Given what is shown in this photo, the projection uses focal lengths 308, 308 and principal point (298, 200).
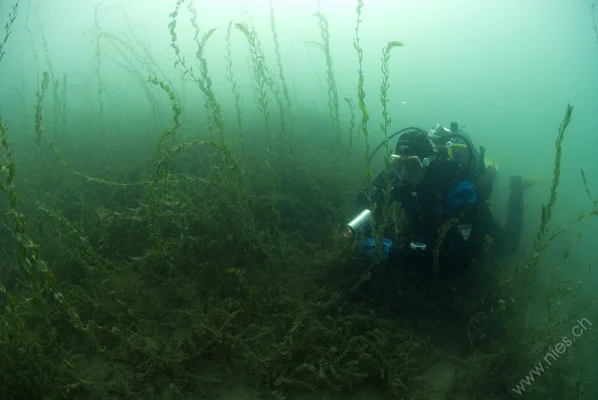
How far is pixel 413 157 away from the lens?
3465 mm

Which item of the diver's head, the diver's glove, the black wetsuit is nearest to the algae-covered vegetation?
the diver's glove

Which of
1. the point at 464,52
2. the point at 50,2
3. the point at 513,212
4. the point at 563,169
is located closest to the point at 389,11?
the point at 464,52

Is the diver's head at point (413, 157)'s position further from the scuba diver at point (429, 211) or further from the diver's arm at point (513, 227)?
the diver's arm at point (513, 227)

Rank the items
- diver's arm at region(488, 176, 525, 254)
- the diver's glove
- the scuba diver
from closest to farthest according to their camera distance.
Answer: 1. the scuba diver
2. the diver's glove
3. diver's arm at region(488, 176, 525, 254)

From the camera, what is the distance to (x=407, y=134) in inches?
151

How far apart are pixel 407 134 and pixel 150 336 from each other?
11.7 ft

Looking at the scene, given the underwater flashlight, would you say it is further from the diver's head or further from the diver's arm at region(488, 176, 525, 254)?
the diver's arm at region(488, 176, 525, 254)

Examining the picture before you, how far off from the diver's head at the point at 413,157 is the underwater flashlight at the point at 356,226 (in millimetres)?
611

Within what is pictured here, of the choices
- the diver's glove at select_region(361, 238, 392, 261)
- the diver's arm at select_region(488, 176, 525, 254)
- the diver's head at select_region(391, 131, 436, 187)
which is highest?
the diver's head at select_region(391, 131, 436, 187)

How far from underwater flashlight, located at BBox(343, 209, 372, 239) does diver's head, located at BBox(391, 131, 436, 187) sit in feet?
2.00

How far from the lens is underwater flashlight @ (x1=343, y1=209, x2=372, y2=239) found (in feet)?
11.1

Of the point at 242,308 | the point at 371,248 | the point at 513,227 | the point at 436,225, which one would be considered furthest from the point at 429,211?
the point at 242,308

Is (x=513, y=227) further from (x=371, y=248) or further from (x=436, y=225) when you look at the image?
(x=371, y=248)

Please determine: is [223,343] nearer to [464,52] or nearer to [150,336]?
[150,336]
